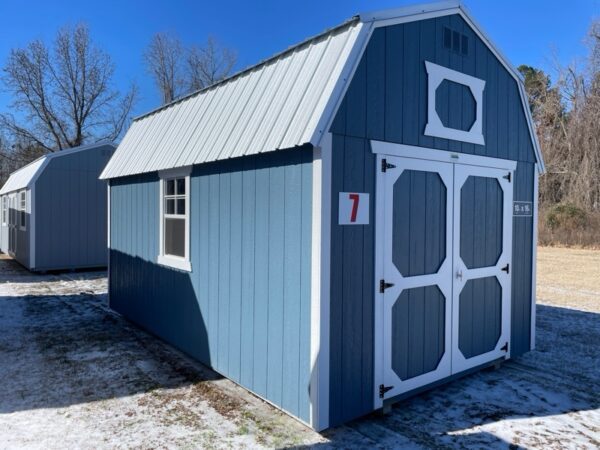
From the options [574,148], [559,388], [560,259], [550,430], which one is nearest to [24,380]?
[550,430]

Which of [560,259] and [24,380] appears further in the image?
[560,259]

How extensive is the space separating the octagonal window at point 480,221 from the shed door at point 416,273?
0.85 feet

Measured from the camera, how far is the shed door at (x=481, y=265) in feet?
13.3

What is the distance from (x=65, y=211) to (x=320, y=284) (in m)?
10.3

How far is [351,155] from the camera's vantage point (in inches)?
126

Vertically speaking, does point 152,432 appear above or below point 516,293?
below

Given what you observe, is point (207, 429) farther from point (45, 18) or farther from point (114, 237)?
point (45, 18)

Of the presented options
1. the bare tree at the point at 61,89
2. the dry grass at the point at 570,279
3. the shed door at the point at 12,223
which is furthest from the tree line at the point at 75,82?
the dry grass at the point at 570,279

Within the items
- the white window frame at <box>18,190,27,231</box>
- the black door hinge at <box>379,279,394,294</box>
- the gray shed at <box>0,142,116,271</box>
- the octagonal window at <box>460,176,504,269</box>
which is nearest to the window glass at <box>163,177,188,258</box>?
the black door hinge at <box>379,279,394,294</box>

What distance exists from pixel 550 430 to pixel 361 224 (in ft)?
6.48

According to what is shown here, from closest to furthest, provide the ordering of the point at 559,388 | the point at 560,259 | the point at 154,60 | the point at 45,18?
1. the point at 559,388
2. the point at 560,259
3. the point at 45,18
4. the point at 154,60

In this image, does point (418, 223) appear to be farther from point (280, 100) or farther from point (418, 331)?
point (280, 100)

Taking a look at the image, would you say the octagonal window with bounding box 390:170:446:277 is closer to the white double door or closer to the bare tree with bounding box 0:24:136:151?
the white double door

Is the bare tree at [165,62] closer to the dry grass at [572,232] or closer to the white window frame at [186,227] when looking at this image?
the dry grass at [572,232]
